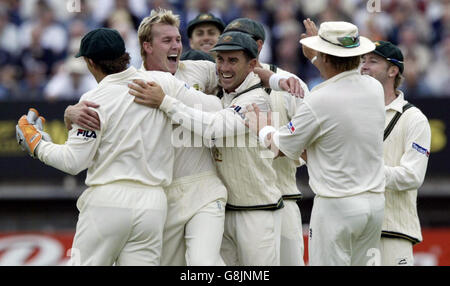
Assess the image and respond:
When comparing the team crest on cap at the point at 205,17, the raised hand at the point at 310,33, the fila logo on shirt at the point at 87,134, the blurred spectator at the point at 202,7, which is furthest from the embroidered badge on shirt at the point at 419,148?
the blurred spectator at the point at 202,7

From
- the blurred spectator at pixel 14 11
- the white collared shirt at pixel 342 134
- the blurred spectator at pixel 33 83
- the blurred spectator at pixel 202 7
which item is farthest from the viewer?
the blurred spectator at pixel 14 11

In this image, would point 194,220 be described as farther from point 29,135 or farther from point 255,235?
point 29,135

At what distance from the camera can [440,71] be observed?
43.5 feet

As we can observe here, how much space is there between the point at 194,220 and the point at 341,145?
1.29 m

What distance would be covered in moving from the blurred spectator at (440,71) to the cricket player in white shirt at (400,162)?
5.75 m

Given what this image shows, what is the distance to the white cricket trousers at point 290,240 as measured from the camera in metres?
7.43

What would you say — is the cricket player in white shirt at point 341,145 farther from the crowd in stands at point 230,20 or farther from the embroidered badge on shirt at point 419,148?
the crowd in stands at point 230,20

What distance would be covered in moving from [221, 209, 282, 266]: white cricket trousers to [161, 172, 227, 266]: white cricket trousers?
0.19 metres

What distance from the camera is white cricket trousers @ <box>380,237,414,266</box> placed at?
701 centimetres

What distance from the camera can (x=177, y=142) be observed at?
22.3 ft

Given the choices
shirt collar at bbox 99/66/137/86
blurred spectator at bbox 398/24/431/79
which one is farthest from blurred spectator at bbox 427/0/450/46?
shirt collar at bbox 99/66/137/86

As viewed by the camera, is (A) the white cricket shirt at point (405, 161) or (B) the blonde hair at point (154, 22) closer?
(A) the white cricket shirt at point (405, 161)
